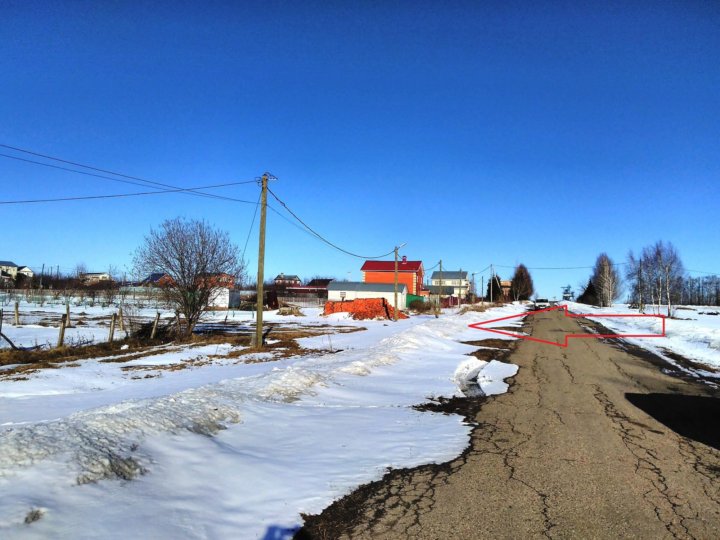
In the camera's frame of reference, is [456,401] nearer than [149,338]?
Yes

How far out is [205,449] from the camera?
17.5ft

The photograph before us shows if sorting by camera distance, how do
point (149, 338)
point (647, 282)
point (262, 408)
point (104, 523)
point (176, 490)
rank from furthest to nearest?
point (647, 282) < point (149, 338) < point (262, 408) < point (176, 490) < point (104, 523)

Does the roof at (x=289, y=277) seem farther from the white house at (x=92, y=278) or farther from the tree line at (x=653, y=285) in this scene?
the tree line at (x=653, y=285)

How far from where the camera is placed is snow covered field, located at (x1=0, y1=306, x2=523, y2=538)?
145 inches

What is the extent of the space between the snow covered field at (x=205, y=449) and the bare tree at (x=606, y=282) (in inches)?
A: 3177

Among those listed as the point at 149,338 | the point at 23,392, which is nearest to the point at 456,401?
the point at 23,392

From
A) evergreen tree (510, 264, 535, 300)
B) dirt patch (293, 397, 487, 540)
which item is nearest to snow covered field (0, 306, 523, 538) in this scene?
dirt patch (293, 397, 487, 540)

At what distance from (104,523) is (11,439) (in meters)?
1.66

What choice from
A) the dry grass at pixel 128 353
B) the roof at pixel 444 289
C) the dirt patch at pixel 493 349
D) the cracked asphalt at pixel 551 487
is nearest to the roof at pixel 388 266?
the roof at pixel 444 289

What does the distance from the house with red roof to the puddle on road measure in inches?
2480

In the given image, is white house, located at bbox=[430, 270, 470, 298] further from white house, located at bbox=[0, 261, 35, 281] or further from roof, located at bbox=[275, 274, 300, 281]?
white house, located at bbox=[0, 261, 35, 281]

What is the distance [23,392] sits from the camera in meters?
9.93

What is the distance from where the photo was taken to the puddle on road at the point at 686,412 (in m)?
6.59

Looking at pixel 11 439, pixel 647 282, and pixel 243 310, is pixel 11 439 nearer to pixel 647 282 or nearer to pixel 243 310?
pixel 243 310
